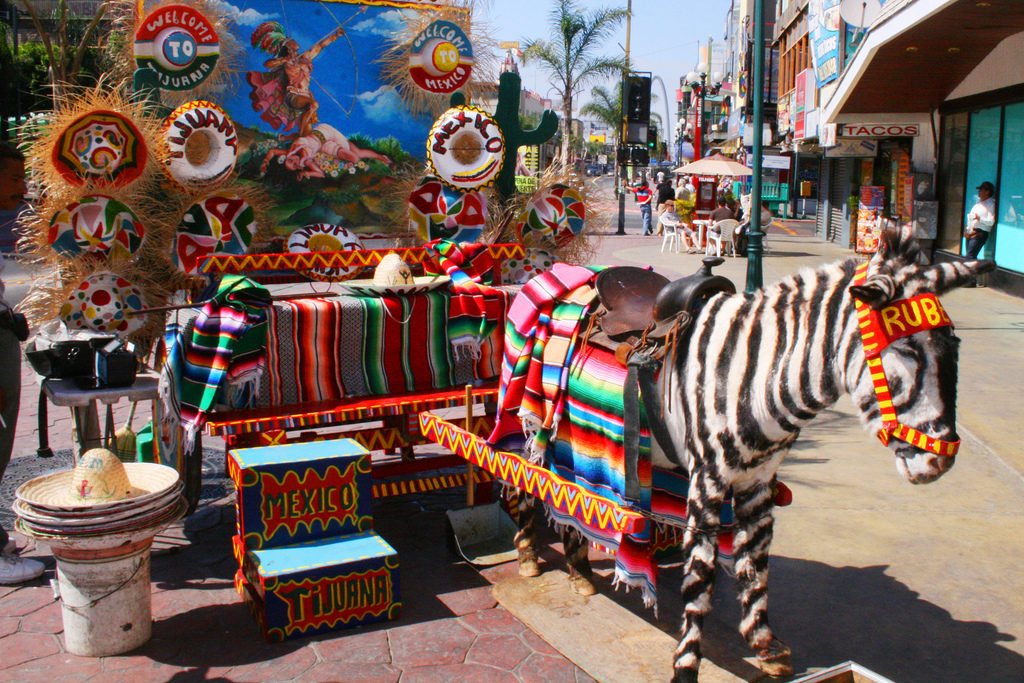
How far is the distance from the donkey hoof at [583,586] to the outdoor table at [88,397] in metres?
2.50

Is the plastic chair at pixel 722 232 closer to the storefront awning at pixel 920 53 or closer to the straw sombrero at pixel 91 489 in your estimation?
the storefront awning at pixel 920 53

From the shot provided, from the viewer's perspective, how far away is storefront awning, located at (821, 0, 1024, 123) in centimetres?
1061

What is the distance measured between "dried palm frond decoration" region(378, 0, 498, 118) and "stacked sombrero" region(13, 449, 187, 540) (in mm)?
3285

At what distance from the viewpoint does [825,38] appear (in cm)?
2006

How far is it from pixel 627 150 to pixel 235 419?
73.0 feet

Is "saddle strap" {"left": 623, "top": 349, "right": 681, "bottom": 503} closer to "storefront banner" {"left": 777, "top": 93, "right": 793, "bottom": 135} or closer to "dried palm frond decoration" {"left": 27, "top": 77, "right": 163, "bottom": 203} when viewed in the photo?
"dried palm frond decoration" {"left": 27, "top": 77, "right": 163, "bottom": 203}

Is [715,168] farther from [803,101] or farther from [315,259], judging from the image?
[315,259]

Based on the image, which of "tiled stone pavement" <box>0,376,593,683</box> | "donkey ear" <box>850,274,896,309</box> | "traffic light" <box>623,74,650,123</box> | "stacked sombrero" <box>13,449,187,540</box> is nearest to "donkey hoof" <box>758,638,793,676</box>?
"tiled stone pavement" <box>0,376,593,683</box>

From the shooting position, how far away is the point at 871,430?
3150 mm

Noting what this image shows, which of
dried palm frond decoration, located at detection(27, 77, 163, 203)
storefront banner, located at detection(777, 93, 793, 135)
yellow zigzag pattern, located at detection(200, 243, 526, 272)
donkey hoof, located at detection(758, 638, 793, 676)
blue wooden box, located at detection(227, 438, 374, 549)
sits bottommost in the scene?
donkey hoof, located at detection(758, 638, 793, 676)

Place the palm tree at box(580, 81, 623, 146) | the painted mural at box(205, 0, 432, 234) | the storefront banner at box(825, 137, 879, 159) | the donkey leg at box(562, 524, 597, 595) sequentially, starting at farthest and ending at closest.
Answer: the palm tree at box(580, 81, 623, 146) < the storefront banner at box(825, 137, 879, 159) < the painted mural at box(205, 0, 432, 234) < the donkey leg at box(562, 524, 597, 595)

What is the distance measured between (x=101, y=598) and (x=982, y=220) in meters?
13.7

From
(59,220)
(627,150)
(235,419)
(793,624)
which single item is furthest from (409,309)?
(627,150)

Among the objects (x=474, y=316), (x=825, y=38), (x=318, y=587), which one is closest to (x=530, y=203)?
(x=474, y=316)
